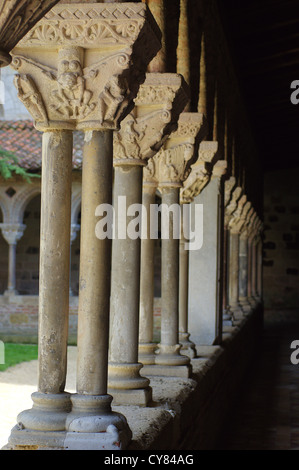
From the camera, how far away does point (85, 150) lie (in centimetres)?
360

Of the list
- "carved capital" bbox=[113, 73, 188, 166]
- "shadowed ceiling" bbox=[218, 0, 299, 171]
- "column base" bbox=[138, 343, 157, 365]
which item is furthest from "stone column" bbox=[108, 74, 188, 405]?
"shadowed ceiling" bbox=[218, 0, 299, 171]

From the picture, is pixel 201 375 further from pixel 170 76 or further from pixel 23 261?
pixel 23 261

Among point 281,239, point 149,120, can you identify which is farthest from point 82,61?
point 281,239

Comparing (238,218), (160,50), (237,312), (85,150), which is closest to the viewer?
(85,150)

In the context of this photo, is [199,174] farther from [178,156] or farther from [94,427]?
[94,427]

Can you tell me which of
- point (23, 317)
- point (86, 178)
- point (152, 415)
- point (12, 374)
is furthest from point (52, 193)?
point (23, 317)

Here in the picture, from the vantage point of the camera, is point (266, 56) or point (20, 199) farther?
point (20, 199)

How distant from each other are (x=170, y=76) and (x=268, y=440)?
4078mm

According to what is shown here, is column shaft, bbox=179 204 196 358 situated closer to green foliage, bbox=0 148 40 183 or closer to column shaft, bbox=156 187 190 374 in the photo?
column shaft, bbox=156 187 190 374

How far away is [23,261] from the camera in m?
22.6

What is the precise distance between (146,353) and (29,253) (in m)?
17.4

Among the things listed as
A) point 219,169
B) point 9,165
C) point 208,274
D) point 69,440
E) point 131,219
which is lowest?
point 69,440

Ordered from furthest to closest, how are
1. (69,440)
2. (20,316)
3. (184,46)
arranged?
1. (20,316)
2. (184,46)
3. (69,440)

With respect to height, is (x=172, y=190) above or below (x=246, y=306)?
above
